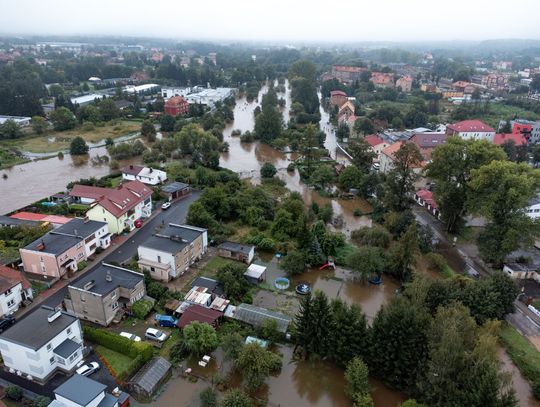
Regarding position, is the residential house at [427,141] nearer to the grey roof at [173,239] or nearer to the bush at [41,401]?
the grey roof at [173,239]

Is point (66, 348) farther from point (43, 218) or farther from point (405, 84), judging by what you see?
point (405, 84)

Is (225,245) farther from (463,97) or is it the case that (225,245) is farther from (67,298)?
(463,97)

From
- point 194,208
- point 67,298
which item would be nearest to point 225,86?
point 194,208

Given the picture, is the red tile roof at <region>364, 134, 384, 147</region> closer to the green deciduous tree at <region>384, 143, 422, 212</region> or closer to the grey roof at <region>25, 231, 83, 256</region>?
the green deciduous tree at <region>384, 143, 422, 212</region>

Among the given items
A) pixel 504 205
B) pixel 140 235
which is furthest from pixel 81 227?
pixel 504 205

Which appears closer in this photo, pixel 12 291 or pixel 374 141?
pixel 12 291

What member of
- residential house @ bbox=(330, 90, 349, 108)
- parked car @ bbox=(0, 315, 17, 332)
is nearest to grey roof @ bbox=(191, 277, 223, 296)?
parked car @ bbox=(0, 315, 17, 332)
